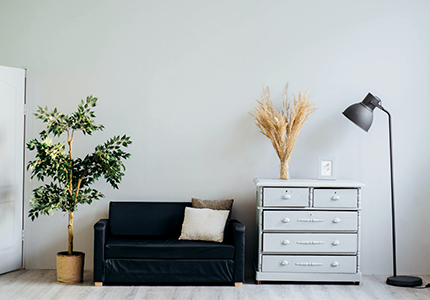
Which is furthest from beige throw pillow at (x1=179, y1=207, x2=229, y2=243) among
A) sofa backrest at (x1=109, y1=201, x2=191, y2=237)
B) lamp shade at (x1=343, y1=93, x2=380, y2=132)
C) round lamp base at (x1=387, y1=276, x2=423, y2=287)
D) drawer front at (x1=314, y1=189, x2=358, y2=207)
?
round lamp base at (x1=387, y1=276, x2=423, y2=287)

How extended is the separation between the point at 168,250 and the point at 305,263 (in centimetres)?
123

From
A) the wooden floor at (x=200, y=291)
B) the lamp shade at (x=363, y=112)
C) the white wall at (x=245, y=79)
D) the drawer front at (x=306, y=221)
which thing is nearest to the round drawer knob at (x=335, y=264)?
the wooden floor at (x=200, y=291)

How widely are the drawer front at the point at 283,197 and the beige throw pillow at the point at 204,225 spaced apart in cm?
42

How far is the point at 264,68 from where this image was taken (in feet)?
13.9

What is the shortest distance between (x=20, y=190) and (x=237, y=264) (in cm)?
228

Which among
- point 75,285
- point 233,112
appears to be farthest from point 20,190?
point 233,112

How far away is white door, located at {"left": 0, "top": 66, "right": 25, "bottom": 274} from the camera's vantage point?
3971 millimetres

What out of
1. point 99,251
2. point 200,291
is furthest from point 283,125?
point 99,251

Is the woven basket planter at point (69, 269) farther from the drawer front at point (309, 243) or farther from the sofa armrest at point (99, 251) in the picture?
the drawer front at point (309, 243)

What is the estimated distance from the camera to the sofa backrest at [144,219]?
4.01 metres

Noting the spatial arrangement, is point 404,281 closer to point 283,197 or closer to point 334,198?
point 334,198

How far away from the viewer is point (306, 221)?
372 cm

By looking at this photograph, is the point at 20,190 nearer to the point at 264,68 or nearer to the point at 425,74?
the point at 264,68

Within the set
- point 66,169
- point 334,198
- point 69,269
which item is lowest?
point 69,269
